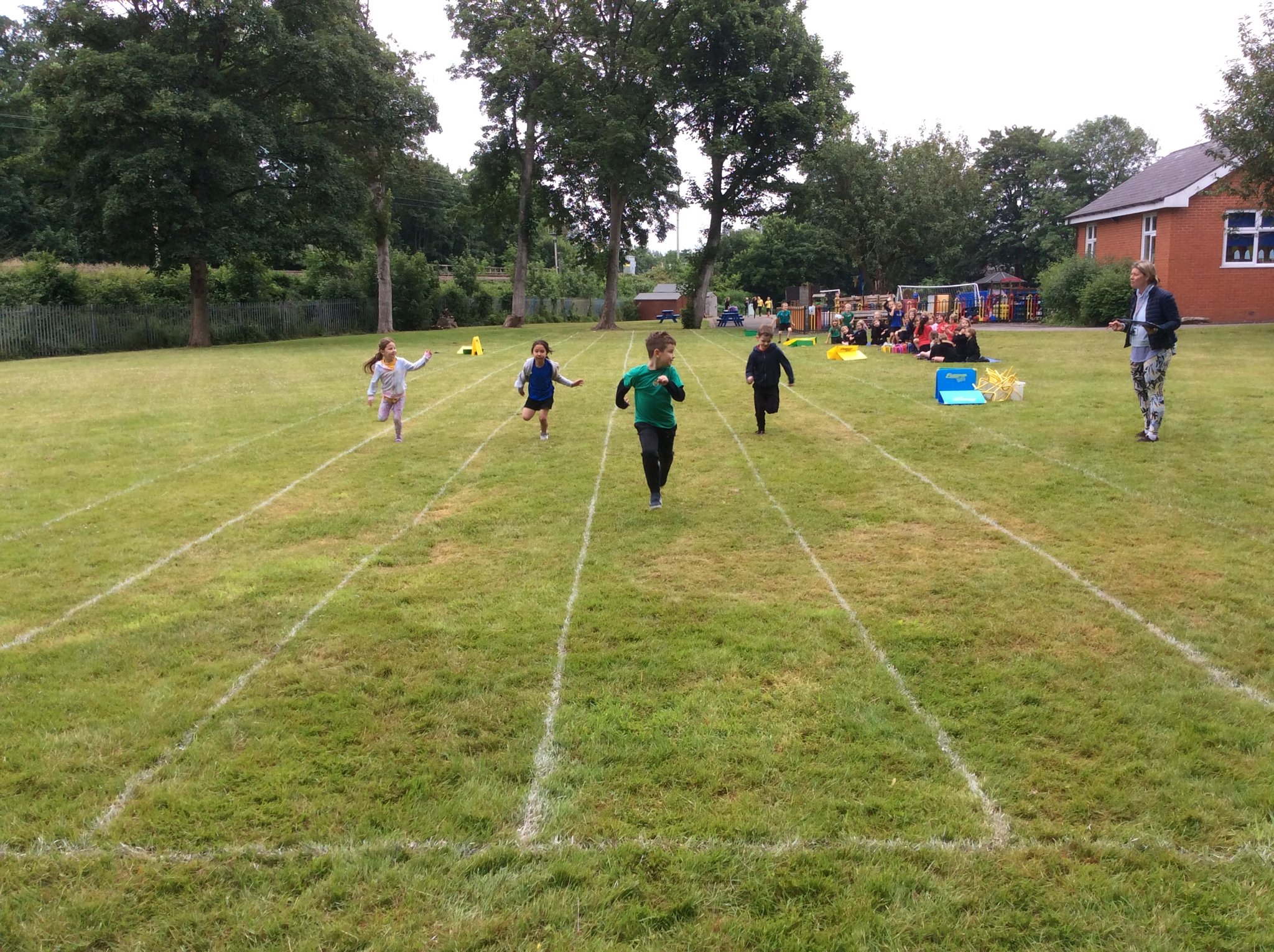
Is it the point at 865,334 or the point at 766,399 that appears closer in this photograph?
the point at 766,399

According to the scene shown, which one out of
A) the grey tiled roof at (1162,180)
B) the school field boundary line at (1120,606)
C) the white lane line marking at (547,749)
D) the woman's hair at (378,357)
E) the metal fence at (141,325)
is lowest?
the white lane line marking at (547,749)

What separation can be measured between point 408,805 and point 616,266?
4328 cm

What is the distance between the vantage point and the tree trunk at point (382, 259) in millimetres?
42219

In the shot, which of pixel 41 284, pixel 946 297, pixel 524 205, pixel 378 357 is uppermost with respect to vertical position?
pixel 524 205

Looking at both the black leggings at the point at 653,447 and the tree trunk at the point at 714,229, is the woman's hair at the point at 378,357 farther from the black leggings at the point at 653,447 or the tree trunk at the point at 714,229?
the tree trunk at the point at 714,229

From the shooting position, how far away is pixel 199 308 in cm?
3519

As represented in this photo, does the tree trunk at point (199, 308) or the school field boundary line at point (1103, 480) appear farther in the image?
the tree trunk at point (199, 308)

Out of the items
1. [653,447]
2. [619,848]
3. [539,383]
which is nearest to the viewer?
[619,848]

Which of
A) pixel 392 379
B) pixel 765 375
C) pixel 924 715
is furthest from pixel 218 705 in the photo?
pixel 765 375

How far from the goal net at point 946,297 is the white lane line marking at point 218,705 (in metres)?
27.2

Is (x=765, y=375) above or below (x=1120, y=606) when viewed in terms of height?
above

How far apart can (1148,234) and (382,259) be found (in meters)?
33.4

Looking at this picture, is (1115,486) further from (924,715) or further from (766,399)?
(924,715)

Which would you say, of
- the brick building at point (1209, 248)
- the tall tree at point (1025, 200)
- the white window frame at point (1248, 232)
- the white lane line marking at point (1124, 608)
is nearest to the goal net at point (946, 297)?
the brick building at point (1209, 248)
